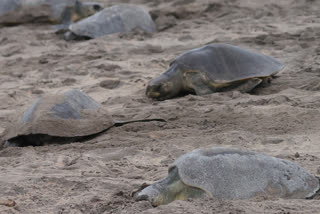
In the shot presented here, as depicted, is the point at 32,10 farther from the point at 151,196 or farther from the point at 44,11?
the point at 151,196

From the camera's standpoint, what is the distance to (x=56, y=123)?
3.15 metres

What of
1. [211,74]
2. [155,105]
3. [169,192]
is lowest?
[155,105]

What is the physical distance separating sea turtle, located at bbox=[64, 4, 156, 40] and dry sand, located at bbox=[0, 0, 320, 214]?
0.62 feet

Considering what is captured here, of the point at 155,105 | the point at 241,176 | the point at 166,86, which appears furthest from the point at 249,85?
the point at 241,176

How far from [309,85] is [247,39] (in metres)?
1.67

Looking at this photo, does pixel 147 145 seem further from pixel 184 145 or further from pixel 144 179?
pixel 144 179

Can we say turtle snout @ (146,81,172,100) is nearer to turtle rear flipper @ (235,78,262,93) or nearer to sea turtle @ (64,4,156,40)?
turtle rear flipper @ (235,78,262,93)

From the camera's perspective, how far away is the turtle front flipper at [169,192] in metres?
1.93

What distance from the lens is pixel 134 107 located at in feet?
12.5

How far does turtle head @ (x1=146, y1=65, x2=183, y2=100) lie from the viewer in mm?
3955

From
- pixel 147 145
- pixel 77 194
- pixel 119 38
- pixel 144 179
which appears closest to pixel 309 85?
pixel 147 145

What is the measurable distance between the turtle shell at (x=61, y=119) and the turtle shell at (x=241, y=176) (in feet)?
4.14

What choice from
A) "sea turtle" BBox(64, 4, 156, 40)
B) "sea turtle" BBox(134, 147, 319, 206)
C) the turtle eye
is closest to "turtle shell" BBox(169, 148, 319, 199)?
"sea turtle" BBox(134, 147, 319, 206)

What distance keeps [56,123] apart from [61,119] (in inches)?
1.9
